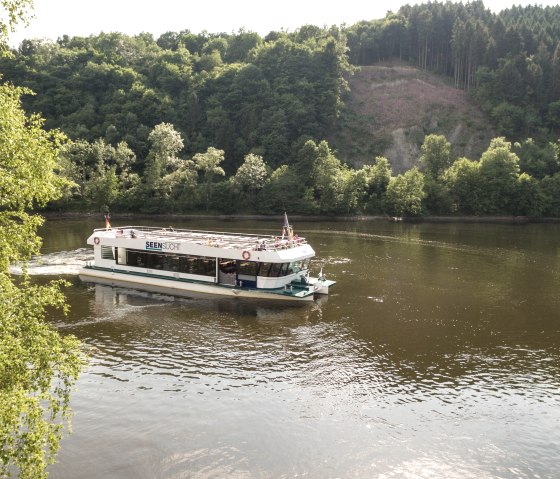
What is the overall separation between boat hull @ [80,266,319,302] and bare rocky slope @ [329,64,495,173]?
300ft

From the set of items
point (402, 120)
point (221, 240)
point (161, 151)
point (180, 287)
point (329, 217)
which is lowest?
point (180, 287)

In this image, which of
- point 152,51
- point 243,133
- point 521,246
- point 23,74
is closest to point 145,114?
point 243,133

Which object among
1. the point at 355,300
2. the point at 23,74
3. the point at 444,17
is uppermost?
the point at 444,17

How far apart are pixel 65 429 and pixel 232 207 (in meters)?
92.0

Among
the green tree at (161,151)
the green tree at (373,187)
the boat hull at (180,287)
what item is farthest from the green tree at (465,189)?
the boat hull at (180,287)

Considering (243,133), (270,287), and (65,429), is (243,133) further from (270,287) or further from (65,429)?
(65,429)

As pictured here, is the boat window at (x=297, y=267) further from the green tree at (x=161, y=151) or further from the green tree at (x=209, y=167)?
the green tree at (x=161, y=151)

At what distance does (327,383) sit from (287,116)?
112 m

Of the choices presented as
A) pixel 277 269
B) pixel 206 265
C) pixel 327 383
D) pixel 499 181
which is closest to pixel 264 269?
pixel 277 269

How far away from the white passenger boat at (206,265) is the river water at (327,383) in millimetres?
1685

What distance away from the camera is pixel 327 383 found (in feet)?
93.8

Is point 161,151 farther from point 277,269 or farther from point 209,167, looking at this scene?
point 277,269

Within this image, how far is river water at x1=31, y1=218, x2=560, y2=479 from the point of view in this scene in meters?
21.5

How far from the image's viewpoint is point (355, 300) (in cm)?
4459
